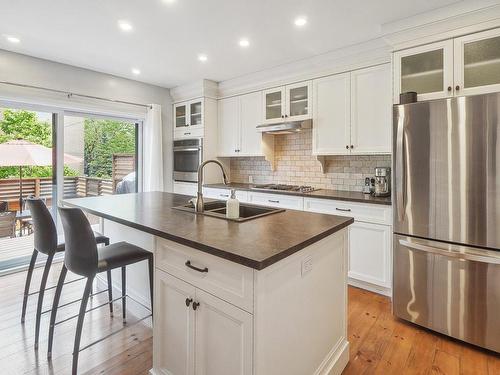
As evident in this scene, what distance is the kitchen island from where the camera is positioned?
46.1 inches

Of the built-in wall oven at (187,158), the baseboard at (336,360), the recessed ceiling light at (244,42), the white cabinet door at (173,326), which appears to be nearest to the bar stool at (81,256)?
the white cabinet door at (173,326)

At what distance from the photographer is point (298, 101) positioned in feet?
11.8

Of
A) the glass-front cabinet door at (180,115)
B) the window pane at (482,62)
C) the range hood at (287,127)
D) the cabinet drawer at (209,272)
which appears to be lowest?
the cabinet drawer at (209,272)

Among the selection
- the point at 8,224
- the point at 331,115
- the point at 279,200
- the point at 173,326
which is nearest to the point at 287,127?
the point at 331,115

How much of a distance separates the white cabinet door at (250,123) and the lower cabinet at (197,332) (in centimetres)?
276

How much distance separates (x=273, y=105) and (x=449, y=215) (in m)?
2.48

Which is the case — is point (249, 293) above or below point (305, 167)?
below

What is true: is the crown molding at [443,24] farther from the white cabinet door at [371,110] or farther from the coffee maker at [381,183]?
the coffee maker at [381,183]

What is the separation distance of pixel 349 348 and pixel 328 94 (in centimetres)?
253

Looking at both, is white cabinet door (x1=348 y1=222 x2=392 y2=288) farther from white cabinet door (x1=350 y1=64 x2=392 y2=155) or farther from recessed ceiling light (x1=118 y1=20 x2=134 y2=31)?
recessed ceiling light (x1=118 y1=20 x2=134 y2=31)

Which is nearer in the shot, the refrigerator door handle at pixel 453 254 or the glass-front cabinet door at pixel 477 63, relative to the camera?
the refrigerator door handle at pixel 453 254

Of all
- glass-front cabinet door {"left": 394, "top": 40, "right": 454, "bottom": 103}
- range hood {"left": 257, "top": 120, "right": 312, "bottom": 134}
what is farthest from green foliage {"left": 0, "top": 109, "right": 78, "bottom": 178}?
glass-front cabinet door {"left": 394, "top": 40, "right": 454, "bottom": 103}

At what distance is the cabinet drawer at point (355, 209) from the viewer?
8.82 feet

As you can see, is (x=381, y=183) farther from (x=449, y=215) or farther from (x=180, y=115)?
(x=180, y=115)
